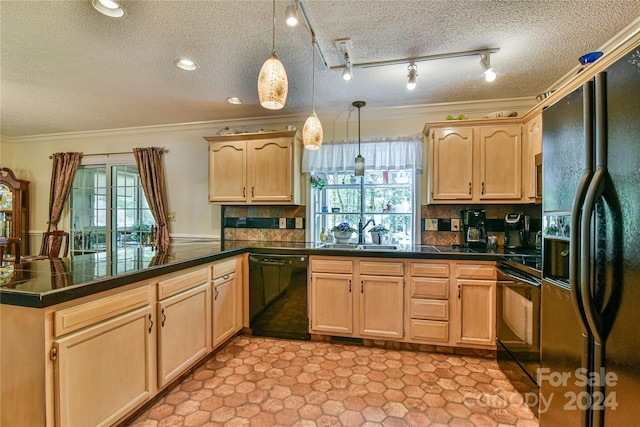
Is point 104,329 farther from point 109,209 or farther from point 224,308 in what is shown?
point 109,209

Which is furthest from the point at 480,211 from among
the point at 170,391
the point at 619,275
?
the point at 170,391

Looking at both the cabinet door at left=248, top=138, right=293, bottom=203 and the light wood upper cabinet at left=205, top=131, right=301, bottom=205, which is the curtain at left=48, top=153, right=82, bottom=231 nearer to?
the light wood upper cabinet at left=205, top=131, right=301, bottom=205

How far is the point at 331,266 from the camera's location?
275 centimetres

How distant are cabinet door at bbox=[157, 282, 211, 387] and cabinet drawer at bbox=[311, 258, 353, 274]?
97cm

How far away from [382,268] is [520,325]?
3.54ft

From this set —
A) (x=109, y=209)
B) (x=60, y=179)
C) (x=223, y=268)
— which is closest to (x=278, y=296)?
(x=223, y=268)

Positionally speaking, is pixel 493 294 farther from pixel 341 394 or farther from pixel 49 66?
pixel 49 66

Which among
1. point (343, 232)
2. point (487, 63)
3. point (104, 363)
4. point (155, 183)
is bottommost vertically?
point (104, 363)

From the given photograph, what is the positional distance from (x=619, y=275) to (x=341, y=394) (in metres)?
1.70

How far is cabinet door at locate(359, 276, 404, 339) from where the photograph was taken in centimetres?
263

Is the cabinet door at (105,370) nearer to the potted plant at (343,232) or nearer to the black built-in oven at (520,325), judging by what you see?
the potted plant at (343,232)

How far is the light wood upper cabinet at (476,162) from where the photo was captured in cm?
274

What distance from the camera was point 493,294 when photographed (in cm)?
245

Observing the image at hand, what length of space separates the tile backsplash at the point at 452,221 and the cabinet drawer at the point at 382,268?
0.76m
